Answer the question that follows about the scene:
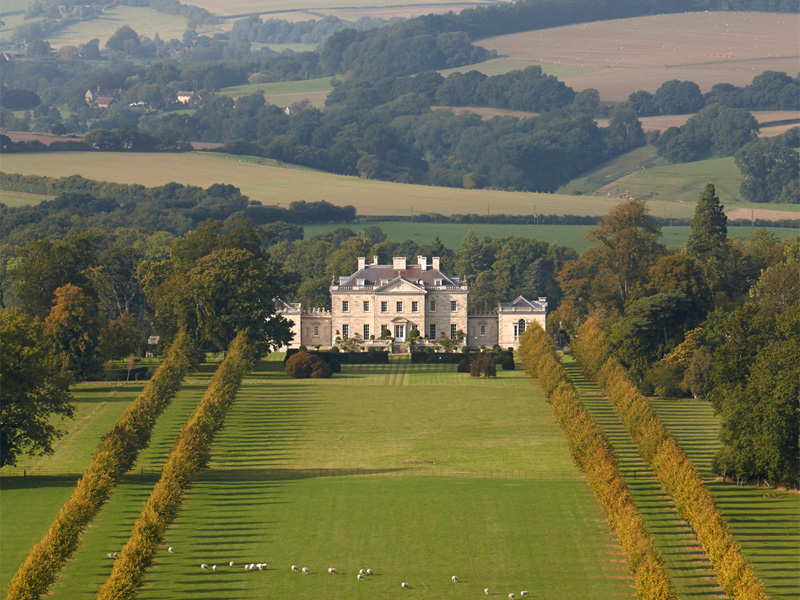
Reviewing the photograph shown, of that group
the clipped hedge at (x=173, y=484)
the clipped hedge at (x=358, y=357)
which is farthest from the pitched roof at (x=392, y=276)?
the clipped hedge at (x=173, y=484)

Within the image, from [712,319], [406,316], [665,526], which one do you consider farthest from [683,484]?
[406,316]

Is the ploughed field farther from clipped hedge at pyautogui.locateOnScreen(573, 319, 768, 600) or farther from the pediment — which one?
the pediment

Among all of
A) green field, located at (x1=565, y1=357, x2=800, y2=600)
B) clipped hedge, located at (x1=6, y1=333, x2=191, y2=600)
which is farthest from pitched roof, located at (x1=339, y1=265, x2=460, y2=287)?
green field, located at (x1=565, y1=357, x2=800, y2=600)

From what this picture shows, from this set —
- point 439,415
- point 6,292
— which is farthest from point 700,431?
point 6,292

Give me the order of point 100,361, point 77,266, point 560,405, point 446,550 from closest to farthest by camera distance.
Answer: point 446,550, point 560,405, point 100,361, point 77,266

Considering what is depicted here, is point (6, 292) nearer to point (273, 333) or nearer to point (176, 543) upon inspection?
point (273, 333)
